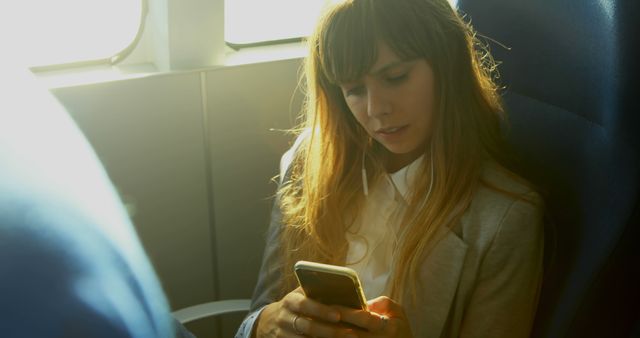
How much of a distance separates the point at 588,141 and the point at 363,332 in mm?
480

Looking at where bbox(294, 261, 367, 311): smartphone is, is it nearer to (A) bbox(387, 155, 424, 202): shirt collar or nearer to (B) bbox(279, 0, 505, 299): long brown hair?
(B) bbox(279, 0, 505, 299): long brown hair

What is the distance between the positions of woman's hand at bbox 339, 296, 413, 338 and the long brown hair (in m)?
0.09

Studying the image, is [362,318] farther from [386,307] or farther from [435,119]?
[435,119]

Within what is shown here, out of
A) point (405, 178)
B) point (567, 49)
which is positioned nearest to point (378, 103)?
point (405, 178)

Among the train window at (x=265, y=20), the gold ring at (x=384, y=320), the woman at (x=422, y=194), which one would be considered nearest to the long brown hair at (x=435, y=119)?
the woman at (x=422, y=194)

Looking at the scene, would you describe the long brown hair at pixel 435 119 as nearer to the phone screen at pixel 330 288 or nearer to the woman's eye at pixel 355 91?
the woman's eye at pixel 355 91

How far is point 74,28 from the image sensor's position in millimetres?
2133

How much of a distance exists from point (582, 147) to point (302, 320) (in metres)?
0.55

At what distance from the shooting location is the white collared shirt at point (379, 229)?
151 cm

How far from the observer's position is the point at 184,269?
2.28 metres

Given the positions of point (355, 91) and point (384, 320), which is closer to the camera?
point (384, 320)

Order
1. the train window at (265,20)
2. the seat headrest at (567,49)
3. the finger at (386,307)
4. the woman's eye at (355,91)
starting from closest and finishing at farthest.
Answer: the seat headrest at (567,49)
the finger at (386,307)
the woman's eye at (355,91)
the train window at (265,20)

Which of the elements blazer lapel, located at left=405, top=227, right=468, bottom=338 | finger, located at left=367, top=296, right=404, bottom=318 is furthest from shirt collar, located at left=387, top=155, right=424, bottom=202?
finger, located at left=367, top=296, right=404, bottom=318

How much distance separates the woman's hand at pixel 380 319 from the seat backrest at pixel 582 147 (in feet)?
0.76
